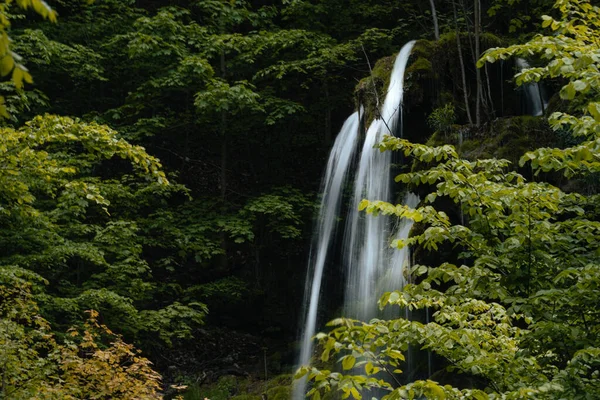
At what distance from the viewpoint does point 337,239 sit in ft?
35.7

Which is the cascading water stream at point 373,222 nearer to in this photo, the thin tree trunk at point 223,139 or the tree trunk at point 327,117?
the tree trunk at point 327,117

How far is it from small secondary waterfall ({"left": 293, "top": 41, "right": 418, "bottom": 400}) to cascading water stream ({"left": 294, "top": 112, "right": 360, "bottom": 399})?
0.06 ft

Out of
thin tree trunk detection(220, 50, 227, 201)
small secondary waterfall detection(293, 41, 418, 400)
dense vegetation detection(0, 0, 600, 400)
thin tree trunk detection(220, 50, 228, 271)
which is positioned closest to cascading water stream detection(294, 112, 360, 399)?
small secondary waterfall detection(293, 41, 418, 400)

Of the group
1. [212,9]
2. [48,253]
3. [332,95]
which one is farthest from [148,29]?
[48,253]

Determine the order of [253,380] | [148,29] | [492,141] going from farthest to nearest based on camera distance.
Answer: [148,29] < [253,380] < [492,141]

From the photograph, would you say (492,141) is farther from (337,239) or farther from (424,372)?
(337,239)

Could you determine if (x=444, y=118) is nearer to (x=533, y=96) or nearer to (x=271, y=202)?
(x=533, y=96)

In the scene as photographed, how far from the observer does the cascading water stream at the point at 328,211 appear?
10.4 metres

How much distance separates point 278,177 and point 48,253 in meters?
7.40

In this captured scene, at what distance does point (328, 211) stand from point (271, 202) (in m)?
1.27

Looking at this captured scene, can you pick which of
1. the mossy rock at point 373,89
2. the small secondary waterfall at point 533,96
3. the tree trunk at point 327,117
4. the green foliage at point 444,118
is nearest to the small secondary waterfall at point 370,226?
the mossy rock at point 373,89

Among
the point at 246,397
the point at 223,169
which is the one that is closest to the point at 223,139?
the point at 223,169

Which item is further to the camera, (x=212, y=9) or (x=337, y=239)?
(x=212, y=9)

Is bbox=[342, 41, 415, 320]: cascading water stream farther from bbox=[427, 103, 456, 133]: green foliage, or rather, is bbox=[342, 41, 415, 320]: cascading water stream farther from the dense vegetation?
bbox=[427, 103, 456, 133]: green foliage
